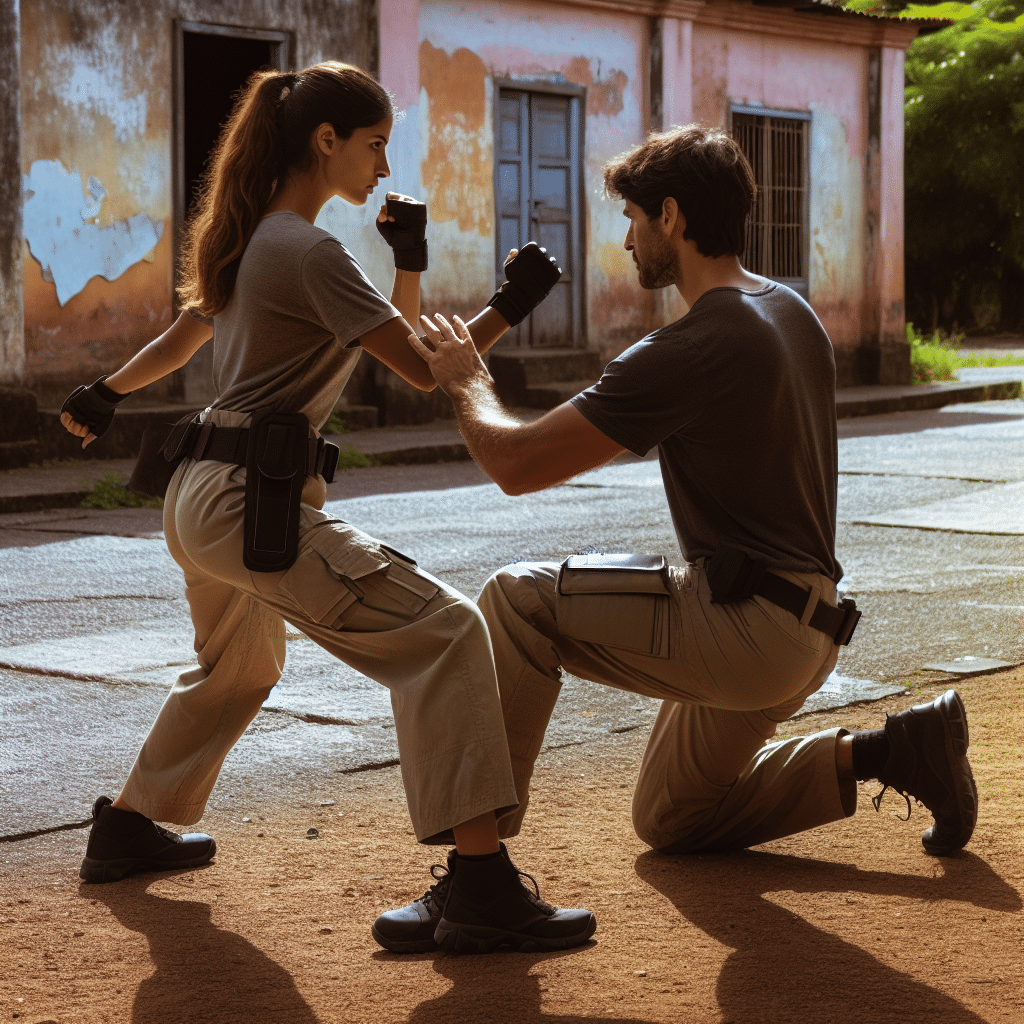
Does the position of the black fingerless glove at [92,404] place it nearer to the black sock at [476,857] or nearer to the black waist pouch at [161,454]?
the black waist pouch at [161,454]

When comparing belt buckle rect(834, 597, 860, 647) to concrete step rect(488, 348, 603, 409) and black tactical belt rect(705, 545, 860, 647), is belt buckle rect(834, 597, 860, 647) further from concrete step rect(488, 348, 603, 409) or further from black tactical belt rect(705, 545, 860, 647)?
concrete step rect(488, 348, 603, 409)

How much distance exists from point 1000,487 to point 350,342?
766 centimetres

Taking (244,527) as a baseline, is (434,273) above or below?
above

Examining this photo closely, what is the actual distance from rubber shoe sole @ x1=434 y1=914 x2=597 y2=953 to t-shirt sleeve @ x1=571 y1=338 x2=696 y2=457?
0.91 metres

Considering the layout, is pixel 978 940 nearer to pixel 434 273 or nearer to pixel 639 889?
pixel 639 889

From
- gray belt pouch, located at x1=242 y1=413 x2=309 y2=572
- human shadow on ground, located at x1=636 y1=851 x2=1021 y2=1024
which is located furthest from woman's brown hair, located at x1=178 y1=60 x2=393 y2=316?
human shadow on ground, located at x1=636 y1=851 x2=1021 y2=1024

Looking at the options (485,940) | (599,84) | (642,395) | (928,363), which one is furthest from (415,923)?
(928,363)

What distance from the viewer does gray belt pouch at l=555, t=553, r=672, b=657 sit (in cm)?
317

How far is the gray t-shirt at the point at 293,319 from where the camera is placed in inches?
119

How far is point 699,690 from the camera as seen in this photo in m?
3.21

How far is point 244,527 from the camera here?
9.92 feet

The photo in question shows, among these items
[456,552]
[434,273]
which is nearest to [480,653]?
[456,552]

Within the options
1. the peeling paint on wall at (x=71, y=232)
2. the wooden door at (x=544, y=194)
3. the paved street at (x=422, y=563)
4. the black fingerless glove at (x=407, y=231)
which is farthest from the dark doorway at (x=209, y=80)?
the black fingerless glove at (x=407, y=231)

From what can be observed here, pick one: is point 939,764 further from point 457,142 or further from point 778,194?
point 778,194
